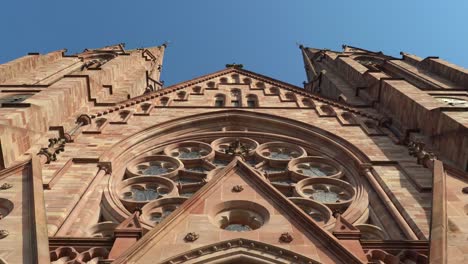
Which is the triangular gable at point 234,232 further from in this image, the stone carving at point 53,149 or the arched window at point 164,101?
the arched window at point 164,101

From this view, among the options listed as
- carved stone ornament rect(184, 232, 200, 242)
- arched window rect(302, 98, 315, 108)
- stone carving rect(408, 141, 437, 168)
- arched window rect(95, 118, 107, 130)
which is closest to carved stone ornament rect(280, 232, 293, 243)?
carved stone ornament rect(184, 232, 200, 242)

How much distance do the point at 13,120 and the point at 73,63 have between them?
17777 millimetres

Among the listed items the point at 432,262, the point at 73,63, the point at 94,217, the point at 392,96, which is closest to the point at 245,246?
the point at 432,262

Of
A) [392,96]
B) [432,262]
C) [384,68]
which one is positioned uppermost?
[384,68]

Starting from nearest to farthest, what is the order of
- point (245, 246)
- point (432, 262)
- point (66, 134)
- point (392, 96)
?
point (432, 262) < point (245, 246) < point (66, 134) < point (392, 96)

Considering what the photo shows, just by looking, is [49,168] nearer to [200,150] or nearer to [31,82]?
[200,150]

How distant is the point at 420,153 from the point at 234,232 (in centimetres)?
657

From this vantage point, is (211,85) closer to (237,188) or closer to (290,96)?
(290,96)

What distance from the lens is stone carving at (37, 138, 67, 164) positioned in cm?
1290

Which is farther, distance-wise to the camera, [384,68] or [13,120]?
[384,68]

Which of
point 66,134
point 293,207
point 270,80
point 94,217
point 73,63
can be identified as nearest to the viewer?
point 293,207

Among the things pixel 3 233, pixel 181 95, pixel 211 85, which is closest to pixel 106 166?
pixel 3 233

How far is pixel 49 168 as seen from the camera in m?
12.9

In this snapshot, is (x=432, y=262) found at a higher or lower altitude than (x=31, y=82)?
lower
